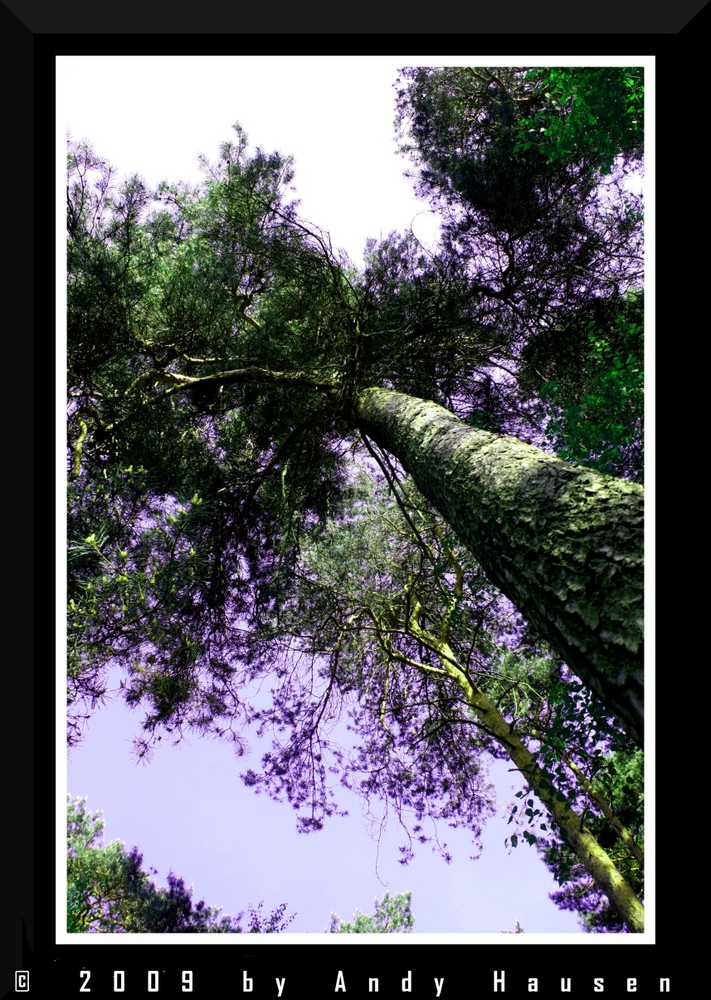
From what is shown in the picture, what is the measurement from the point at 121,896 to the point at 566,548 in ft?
14.3

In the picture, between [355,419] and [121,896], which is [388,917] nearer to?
[121,896]

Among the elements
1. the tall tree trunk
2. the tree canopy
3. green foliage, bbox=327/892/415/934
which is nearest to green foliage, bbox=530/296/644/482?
the tree canopy

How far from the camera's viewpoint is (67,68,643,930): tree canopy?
10.6ft

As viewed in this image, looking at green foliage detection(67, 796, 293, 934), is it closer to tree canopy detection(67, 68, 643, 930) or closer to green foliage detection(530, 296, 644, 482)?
tree canopy detection(67, 68, 643, 930)

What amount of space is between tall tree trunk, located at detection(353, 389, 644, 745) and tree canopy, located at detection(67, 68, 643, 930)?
2.03ft

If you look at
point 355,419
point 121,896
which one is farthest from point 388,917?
point 355,419
